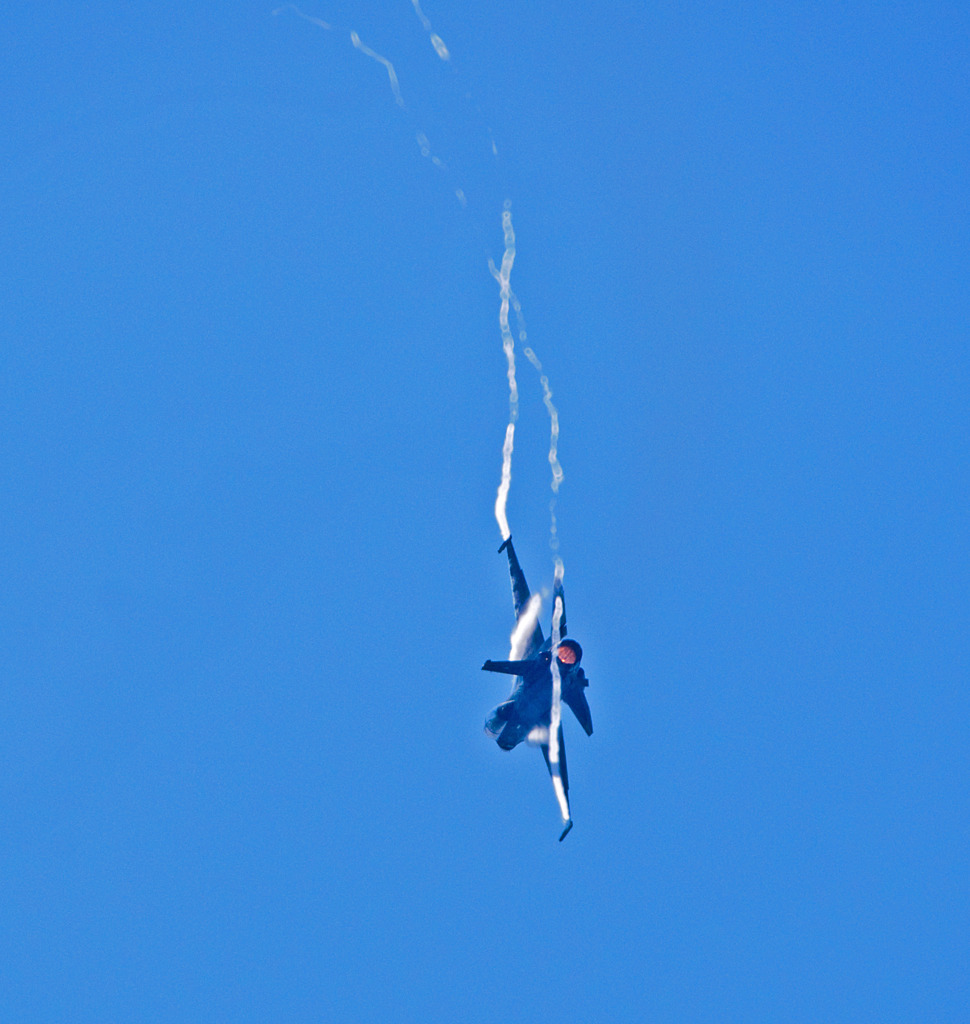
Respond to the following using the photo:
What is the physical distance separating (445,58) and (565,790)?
2673cm

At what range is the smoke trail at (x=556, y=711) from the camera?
36.4 metres

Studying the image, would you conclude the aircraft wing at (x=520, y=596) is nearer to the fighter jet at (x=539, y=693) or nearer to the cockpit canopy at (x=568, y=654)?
the fighter jet at (x=539, y=693)

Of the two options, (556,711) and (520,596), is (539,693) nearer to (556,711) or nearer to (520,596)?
(556,711)

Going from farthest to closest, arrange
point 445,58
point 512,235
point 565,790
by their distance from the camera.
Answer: point 565,790, point 512,235, point 445,58

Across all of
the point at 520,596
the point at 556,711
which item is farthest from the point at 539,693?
the point at 520,596

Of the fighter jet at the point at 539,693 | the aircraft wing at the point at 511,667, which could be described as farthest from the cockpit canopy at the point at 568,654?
the aircraft wing at the point at 511,667

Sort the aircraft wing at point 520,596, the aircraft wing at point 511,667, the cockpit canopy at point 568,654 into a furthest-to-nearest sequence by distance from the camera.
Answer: the aircraft wing at point 520,596
the cockpit canopy at point 568,654
the aircraft wing at point 511,667

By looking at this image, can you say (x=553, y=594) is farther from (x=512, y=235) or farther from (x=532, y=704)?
(x=512, y=235)

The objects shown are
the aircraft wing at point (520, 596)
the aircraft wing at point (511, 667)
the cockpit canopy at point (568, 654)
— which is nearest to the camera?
the aircraft wing at point (511, 667)

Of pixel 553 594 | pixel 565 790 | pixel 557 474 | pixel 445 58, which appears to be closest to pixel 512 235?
pixel 445 58

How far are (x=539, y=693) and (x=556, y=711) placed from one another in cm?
98

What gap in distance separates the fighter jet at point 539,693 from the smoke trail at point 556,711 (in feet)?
0.13

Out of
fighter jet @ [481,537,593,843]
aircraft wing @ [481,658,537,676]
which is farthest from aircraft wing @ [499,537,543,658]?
aircraft wing @ [481,658,537,676]

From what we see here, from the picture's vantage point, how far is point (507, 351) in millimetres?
36000
